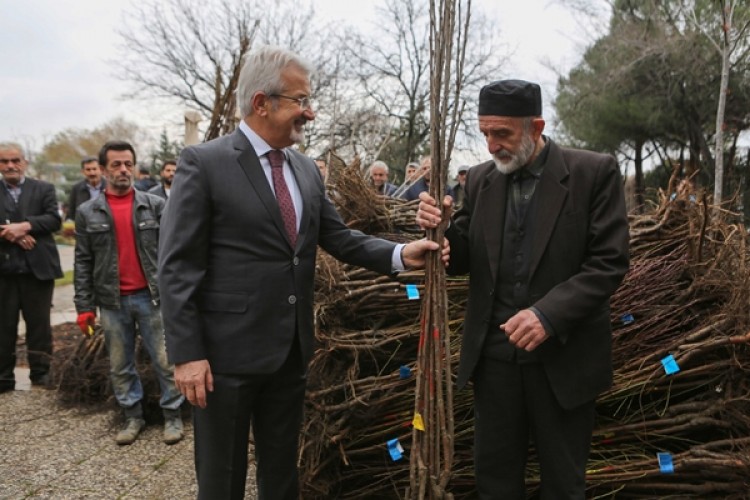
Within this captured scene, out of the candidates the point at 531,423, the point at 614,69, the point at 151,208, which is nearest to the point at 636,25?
the point at 614,69

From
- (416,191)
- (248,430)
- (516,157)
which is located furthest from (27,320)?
(516,157)

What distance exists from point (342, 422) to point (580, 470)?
122 centimetres

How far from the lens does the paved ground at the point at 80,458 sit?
331cm

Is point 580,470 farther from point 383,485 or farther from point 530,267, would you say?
point 383,485

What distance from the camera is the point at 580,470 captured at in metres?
2.05

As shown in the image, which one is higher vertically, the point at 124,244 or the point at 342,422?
the point at 124,244

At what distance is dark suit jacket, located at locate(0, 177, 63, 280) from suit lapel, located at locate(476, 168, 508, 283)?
4290 mm

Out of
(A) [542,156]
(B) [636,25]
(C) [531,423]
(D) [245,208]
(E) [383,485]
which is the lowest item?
(E) [383,485]

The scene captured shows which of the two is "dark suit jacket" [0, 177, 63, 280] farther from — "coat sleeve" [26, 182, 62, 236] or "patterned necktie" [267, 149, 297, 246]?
"patterned necktie" [267, 149, 297, 246]

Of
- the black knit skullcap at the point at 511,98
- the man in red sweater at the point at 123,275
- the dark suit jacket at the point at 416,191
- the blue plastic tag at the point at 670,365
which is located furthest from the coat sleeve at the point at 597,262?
the dark suit jacket at the point at 416,191

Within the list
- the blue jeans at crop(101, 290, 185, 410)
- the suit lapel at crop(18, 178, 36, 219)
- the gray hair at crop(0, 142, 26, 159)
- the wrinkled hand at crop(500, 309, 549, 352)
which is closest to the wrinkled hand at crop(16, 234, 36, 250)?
the suit lapel at crop(18, 178, 36, 219)

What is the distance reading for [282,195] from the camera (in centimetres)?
215

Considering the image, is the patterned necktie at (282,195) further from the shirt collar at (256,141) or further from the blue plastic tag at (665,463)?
the blue plastic tag at (665,463)

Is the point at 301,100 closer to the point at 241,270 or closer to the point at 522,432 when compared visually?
the point at 241,270
